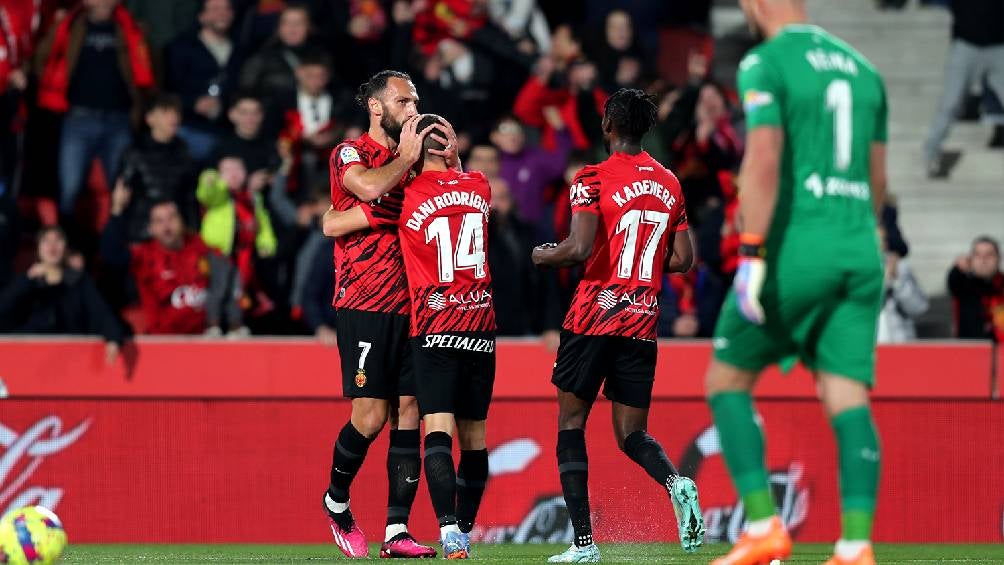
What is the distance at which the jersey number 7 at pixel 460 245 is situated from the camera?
898 cm

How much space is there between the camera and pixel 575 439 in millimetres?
9148

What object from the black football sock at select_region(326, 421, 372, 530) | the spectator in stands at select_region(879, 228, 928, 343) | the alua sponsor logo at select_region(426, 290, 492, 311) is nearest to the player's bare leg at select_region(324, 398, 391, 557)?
the black football sock at select_region(326, 421, 372, 530)

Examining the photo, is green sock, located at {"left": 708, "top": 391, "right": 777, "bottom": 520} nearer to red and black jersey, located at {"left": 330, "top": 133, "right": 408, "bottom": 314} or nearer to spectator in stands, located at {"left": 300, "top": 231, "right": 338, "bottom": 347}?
red and black jersey, located at {"left": 330, "top": 133, "right": 408, "bottom": 314}

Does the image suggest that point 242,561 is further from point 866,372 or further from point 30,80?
point 30,80

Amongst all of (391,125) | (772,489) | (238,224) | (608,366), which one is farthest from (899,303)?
(391,125)

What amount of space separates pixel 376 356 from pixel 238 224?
575cm

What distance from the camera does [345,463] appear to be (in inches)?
373

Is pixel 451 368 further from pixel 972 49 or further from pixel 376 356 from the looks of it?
pixel 972 49

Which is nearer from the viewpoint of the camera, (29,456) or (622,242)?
(622,242)

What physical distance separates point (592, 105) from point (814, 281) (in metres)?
9.82

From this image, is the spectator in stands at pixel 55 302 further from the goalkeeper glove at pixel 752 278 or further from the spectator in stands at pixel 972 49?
the spectator in stands at pixel 972 49

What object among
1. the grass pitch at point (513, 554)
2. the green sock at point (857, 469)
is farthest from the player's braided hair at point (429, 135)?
the green sock at point (857, 469)

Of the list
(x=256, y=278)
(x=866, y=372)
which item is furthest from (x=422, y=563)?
(x=256, y=278)

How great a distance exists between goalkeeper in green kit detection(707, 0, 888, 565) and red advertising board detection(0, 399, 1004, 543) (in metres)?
5.10
